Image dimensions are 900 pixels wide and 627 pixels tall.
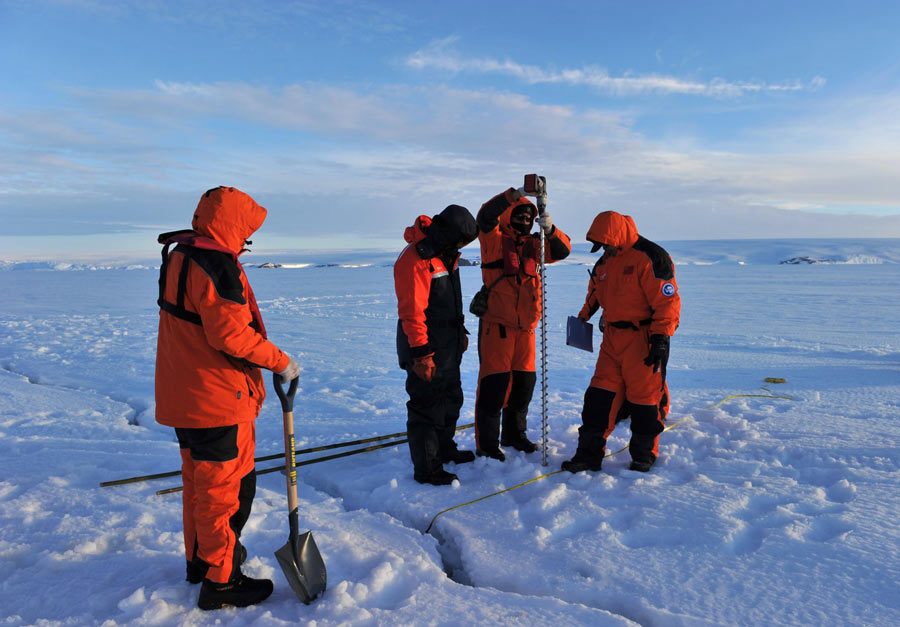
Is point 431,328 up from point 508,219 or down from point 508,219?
down

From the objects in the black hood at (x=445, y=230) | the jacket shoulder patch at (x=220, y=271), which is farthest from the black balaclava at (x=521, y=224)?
the jacket shoulder patch at (x=220, y=271)

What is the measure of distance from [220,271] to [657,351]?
2.62 meters

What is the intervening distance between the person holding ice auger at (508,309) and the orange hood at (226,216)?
1.83m

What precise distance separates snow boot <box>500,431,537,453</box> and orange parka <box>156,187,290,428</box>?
2.32 m

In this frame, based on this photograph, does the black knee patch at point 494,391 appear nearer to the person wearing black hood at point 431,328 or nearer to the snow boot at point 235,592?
the person wearing black hood at point 431,328

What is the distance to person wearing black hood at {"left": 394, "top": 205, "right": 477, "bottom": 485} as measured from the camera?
11.1ft

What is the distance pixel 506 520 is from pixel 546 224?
1.93 m

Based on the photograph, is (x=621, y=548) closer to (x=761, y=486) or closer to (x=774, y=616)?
(x=774, y=616)

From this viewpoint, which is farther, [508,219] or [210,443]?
[508,219]

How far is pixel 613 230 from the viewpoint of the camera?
3.60 m

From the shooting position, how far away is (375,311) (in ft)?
49.8

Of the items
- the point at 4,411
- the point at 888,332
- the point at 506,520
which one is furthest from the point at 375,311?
the point at 506,520

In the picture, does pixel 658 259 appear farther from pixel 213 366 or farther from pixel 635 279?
pixel 213 366

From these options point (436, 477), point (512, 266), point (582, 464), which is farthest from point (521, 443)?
point (512, 266)
